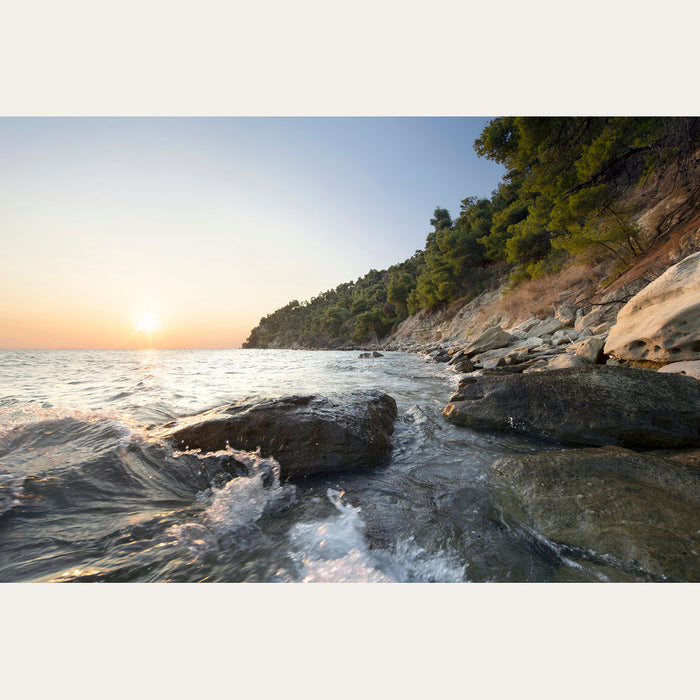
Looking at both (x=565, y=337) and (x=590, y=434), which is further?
(x=565, y=337)

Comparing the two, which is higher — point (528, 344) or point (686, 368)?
point (528, 344)

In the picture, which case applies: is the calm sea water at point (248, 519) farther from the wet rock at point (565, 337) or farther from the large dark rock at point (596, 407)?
the wet rock at point (565, 337)

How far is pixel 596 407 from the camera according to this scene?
11.7ft

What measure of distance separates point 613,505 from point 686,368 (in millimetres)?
3343

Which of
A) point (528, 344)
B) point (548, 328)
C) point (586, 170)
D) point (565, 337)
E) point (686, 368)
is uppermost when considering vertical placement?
point (586, 170)

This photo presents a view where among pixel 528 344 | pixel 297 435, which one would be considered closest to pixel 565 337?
pixel 528 344

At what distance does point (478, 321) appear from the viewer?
85.7 ft

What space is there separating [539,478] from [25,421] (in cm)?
663

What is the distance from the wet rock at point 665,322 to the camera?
4.16 metres

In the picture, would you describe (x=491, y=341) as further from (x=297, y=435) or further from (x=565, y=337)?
(x=297, y=435)

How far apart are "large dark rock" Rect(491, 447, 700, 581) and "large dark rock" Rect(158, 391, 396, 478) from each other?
1371mm

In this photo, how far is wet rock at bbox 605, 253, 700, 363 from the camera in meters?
4.16

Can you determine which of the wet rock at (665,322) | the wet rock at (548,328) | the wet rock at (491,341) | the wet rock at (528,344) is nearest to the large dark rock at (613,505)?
the wet rock at (665,322)

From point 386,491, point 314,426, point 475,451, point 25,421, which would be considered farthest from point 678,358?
point 25,421
